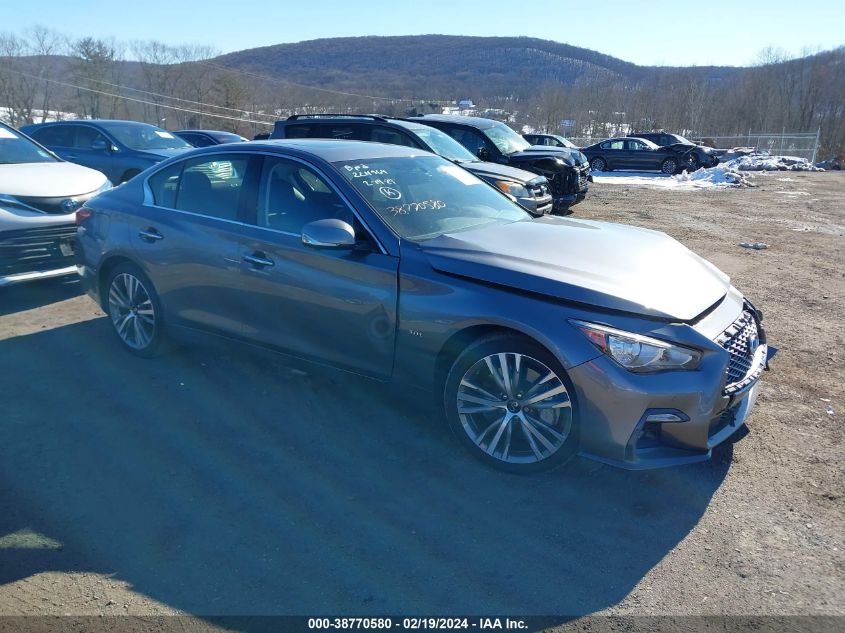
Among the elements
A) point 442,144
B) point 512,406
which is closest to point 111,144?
point 442,144

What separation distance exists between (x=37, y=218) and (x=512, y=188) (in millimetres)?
6219

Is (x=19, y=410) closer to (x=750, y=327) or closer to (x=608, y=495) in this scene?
(x=608, y=495)

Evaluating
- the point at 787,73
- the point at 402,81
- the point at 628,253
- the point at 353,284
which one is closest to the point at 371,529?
the point at 353,284

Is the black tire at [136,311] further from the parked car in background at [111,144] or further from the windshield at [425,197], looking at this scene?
the parked car in background at [111,144]

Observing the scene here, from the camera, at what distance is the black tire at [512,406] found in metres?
3.34

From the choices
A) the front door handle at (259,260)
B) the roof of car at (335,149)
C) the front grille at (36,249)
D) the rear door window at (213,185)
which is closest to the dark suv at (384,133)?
the front grille at (36,249)

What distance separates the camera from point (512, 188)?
31.9 feet

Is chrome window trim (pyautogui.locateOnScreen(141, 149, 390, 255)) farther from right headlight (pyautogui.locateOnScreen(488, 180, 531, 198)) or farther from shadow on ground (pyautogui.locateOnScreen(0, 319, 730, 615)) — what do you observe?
right headlight (pyautogui.locateOnScreen(488, 180, 531, 198))

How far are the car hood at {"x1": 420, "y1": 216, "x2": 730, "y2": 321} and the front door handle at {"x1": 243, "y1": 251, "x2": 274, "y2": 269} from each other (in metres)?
1.06

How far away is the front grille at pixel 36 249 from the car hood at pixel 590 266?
180 inches

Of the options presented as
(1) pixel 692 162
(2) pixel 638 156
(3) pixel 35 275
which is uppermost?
(2) pixel 638 156

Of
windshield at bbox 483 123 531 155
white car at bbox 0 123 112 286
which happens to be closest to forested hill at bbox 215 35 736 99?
windshield at bbox 483 123 531 155

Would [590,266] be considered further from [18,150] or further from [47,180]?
[18,150]

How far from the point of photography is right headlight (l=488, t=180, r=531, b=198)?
31.8 feet
